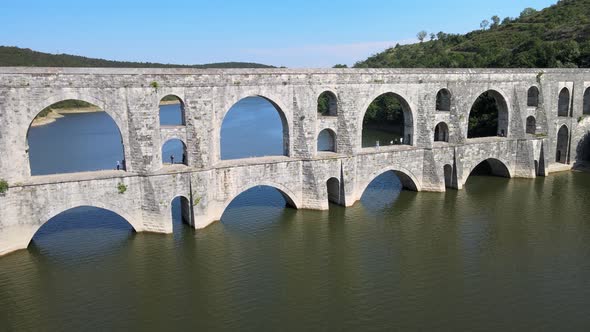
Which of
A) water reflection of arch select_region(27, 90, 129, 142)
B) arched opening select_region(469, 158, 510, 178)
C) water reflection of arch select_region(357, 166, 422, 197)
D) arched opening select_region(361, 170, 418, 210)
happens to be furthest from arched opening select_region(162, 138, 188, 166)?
arched opening select_region(469, 158, 510, 178)

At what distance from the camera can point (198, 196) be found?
2161 cm

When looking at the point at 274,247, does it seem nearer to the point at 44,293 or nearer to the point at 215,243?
the point at 215,243

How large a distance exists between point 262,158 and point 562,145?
22.3 m

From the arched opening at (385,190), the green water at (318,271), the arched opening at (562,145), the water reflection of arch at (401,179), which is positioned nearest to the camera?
the green water at (318,271)

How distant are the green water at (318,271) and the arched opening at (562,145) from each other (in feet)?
27.2

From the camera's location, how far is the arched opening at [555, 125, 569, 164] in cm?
3266

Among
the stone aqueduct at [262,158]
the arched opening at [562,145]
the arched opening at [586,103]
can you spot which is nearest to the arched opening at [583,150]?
the arched opening at [562,145]

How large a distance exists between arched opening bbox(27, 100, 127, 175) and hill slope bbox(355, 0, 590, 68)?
3379 cm

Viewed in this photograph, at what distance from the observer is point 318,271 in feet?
59.7

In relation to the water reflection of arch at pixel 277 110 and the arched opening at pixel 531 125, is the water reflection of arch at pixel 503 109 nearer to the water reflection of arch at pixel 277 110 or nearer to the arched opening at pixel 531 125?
the arched opening at pixel 531 125

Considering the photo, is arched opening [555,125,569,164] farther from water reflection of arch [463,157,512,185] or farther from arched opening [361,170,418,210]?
arched opening [361,170,418,210]

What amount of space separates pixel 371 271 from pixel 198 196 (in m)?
8.49

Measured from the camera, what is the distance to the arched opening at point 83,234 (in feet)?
65.6

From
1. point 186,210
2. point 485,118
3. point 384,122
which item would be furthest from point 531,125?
point 384,122
